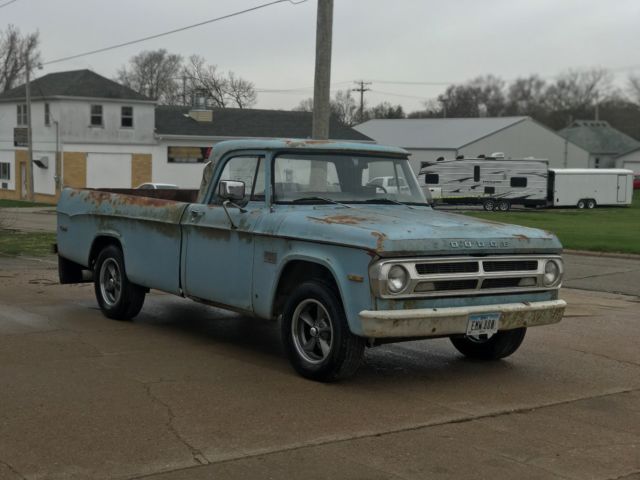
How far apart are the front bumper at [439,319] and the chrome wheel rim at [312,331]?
570mm

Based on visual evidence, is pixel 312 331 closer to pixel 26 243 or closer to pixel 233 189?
pixel 233 189

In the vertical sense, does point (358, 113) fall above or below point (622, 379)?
above

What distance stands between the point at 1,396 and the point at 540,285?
428cm

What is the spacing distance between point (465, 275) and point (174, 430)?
8.23ft

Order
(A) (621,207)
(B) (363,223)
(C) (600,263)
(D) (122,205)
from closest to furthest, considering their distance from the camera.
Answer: (B) (363,223)
(D) (122,205)
(C) (600,263)
(A) (621,207)

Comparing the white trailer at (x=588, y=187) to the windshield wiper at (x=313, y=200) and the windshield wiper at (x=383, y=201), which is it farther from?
the windshield wiper at (x=313, y=200)

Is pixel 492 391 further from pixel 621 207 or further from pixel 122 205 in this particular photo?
pixel 621 207

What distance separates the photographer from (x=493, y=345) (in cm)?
796

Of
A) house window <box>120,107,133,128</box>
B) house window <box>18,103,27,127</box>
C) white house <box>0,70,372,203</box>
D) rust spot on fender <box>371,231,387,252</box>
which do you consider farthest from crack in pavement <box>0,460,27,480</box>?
house window <box>18,103,27,127</box>

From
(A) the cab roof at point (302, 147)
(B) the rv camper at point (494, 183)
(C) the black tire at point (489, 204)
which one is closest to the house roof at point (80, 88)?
(B) the rv camper at point (494, 183)

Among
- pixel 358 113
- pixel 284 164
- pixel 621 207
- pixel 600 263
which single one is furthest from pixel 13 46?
pixel 284 164

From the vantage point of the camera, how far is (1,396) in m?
6.30

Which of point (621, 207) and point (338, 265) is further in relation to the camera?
point (621, 207)

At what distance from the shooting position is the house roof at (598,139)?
8944 centimetres
